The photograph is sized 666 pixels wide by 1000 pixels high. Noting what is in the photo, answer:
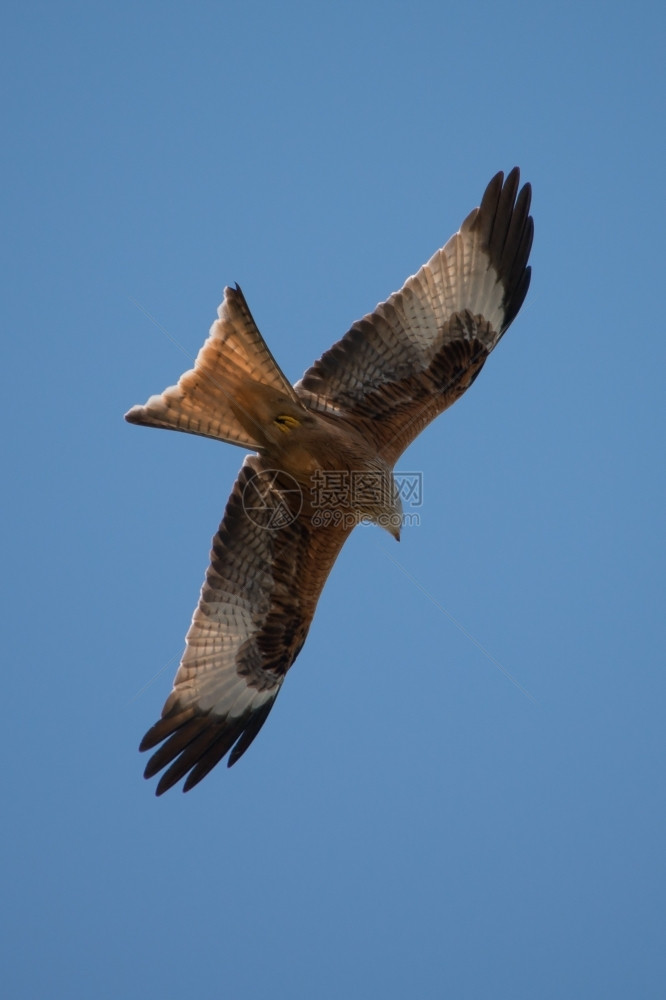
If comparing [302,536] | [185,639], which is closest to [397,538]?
[302,536]

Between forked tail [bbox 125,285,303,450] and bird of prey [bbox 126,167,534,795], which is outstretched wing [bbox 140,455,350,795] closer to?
bird of prey [bbox 126,167,534,795]

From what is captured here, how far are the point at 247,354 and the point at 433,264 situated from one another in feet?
5.02

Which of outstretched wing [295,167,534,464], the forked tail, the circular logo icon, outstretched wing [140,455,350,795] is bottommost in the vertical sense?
outstretched wing [140,455,350,795]

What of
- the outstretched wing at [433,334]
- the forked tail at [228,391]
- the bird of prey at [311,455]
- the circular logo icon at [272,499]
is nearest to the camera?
the forked tail at [228,391]

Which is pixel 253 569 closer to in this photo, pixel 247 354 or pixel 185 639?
pixel 185 639

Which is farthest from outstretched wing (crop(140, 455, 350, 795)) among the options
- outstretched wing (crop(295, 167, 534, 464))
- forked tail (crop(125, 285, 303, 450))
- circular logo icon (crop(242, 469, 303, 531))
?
outstretched wing (crop(295, 167, 534, 464))

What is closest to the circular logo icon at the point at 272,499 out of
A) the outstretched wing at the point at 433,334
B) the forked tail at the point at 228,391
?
the forked tail at the point at 228,391

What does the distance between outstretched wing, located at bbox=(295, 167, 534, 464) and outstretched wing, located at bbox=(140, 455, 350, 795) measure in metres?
0.59

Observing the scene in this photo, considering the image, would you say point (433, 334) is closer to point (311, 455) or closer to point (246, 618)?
point (311, 455)

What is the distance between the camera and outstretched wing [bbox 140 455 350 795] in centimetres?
579

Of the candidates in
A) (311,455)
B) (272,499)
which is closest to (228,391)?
(311,455)

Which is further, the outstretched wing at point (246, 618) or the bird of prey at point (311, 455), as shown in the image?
the outstretched wing at point (246, 618)

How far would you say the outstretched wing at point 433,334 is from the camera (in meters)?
6.05

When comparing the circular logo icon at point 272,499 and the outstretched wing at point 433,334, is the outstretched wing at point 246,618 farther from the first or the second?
the outstretched wing at point 433,334
